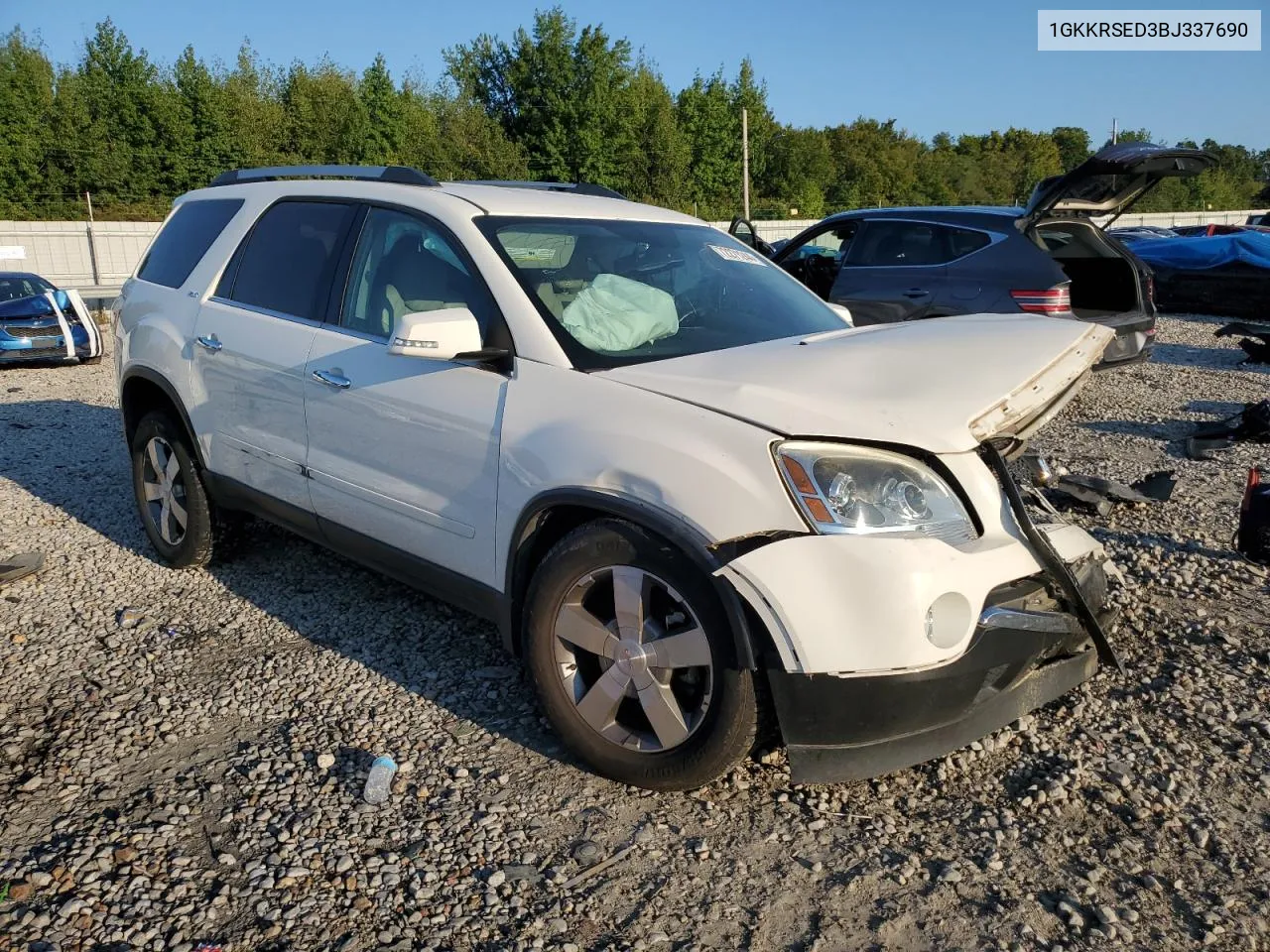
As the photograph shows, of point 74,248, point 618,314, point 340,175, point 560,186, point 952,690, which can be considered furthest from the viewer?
point 74,248

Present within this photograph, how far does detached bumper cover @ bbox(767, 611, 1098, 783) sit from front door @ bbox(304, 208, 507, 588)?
3.67 ft

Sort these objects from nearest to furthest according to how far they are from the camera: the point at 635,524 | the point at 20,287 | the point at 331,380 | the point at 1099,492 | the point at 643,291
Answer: the point at 635,524 < the point at 643,291 < the point at 331,380 < the point at 1099,492 < the point at 20,287

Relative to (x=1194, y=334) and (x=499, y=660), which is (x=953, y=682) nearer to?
(x=499, y=660)

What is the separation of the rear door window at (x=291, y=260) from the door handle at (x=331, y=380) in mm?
283

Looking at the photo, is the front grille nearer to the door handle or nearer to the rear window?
the rear window

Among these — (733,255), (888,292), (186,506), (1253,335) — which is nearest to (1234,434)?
(888,292)

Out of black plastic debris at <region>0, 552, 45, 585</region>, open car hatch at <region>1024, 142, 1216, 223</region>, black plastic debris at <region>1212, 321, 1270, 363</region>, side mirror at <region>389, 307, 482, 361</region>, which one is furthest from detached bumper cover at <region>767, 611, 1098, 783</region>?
black plastic debris at <region>1212, 321, 1270, 363</region>

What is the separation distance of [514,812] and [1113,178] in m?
6.06

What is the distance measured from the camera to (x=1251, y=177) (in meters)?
94.6

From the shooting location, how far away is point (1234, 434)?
6.89 metres

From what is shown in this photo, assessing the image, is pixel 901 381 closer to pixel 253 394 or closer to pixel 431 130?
pixel 253 394

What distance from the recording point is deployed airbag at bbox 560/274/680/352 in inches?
129

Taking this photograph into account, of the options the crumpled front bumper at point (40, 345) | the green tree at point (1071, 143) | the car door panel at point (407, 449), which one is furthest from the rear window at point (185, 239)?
the green tree at point (1071, 143)

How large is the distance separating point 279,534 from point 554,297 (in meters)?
2.90
